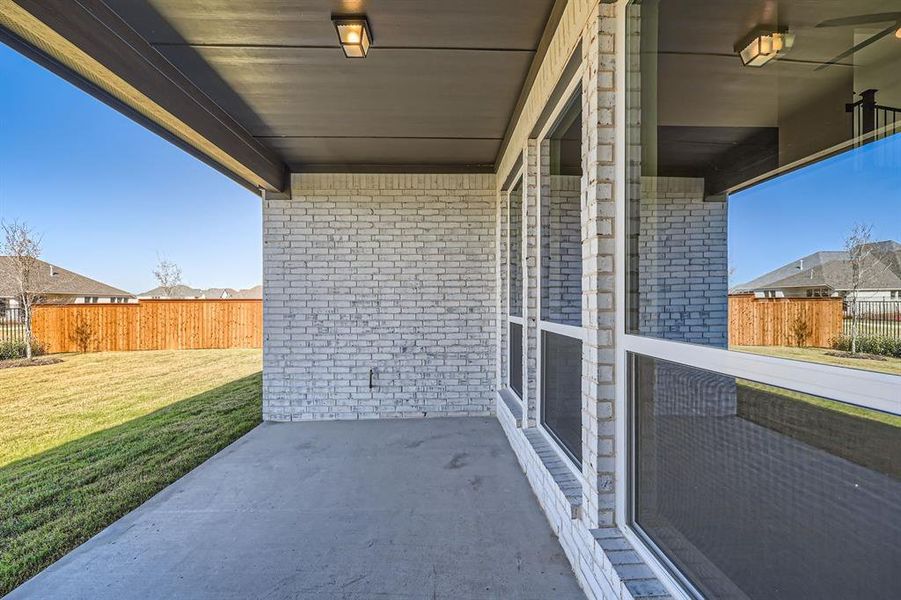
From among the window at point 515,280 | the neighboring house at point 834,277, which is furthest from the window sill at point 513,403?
the neighboring house at point 834,277

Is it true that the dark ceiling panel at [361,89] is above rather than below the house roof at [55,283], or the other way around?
above

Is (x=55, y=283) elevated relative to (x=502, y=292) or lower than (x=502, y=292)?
elevated

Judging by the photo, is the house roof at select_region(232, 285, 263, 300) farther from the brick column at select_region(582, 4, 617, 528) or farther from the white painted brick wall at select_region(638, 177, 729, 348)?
the white painted brick wall at select_region(638, 177, 729, 348)

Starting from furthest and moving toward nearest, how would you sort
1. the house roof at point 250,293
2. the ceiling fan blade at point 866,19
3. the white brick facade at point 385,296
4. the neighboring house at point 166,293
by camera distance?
the house roof at point 250,293, the neighboring house at point 166,293, the white brick facade at point 385,296, the ceiling fan blade at point 866,19

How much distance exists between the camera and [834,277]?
0.94m

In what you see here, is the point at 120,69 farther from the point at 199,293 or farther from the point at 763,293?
the point at 199,293

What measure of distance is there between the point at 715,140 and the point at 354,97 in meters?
2.67

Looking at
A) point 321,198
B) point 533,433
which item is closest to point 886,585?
point 533,433

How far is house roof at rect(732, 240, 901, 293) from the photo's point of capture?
857 millimetres

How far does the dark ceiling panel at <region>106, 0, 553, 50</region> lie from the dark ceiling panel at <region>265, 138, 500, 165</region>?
64.7 inches

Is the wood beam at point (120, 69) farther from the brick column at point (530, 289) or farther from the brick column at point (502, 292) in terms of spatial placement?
the brick column at point (502, 292)

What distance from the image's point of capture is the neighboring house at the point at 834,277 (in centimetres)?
86

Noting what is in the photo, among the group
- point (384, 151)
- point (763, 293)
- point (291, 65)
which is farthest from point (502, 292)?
point (763, 293)

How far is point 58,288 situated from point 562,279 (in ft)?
58.3
